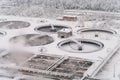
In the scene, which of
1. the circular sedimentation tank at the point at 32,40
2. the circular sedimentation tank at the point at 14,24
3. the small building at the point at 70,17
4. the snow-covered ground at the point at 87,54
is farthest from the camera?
the small building at the point at 70,17

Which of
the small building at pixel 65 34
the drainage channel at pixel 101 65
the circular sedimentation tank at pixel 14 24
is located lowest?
the drainage channel at pixel 101 65

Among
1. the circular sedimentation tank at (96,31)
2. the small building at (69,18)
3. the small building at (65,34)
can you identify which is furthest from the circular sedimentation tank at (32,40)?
the small building at (69,18)

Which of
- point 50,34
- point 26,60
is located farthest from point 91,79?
point 50,34

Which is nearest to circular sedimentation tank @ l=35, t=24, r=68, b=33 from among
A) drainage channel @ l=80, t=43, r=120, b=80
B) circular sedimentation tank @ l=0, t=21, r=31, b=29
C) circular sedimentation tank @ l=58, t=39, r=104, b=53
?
circular sedimentation tank @ l=0, t=21, r=31, b=29

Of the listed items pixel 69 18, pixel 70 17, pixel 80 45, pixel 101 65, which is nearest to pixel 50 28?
pixel 69 18

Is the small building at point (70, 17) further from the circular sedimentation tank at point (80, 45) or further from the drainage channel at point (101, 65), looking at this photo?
the drainage channel at point (101, 65)

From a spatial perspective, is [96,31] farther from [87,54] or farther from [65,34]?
[87,54]
